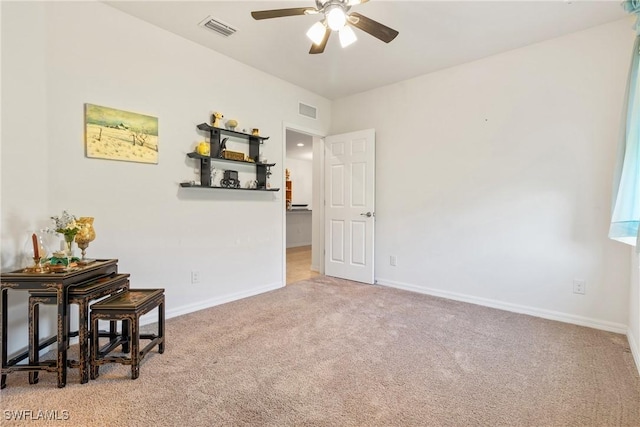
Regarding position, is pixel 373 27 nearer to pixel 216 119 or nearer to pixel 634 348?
pixel 216 119

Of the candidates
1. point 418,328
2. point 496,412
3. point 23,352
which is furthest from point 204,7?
point 496,412

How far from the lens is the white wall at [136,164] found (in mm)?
2076

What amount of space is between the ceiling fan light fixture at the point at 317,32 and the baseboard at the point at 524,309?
302cm

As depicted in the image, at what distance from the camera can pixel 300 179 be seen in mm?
8422

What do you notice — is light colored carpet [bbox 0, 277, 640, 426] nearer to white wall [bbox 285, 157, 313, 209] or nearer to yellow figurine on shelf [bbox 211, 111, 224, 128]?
yellow figurine on shelf [bbox 211, 111, 224, 128]

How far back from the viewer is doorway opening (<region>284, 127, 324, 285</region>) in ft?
15.7

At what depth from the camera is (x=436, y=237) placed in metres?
3.65

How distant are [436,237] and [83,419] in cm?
346

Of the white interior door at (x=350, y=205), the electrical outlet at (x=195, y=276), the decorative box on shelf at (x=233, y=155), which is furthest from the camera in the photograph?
Answer: the white interior door at (x=350, y=205)

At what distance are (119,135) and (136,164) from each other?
0.87 feet

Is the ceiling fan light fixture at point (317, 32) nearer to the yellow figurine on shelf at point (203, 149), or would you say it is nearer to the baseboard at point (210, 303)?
the yellow figurine on shelf at point (203, 149)

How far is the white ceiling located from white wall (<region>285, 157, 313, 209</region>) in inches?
180

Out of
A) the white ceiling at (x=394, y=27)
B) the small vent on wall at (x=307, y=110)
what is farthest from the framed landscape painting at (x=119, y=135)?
the small vent on wall at (x=307, y=110)

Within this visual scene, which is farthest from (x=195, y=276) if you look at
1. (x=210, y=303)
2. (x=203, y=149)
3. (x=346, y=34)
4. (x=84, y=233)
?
(x=346, y=34)
